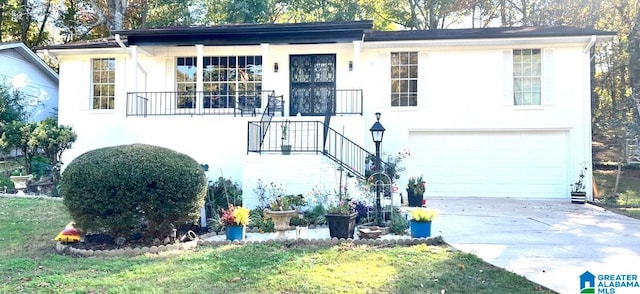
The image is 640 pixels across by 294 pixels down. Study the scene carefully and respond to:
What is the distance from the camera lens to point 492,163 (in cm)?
1241

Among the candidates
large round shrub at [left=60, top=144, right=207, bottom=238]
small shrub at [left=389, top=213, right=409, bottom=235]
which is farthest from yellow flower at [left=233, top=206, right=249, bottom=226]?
small shrub at [left=389, top=213, right=409, bottom=235]

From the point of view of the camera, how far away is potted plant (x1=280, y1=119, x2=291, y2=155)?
9.37 m

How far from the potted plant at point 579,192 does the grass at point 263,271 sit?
24.3 feet

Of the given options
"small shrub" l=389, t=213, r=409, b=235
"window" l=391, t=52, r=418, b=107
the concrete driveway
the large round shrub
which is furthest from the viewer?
"window" l=391, t=52, r=418, b=107

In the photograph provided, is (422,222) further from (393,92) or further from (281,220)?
(393,92)

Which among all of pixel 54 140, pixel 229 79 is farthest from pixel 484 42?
pixel 54 140

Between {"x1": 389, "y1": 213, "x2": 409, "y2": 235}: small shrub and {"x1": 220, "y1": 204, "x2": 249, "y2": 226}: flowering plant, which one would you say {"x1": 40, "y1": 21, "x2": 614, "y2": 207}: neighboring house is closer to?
{"x1": 389, "y1": 213, "x2": 409, "y2": 235}: small shrub

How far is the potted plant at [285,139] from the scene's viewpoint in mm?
9367

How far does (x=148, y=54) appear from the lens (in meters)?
12.8

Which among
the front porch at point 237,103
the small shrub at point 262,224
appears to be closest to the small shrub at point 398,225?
the small shrub at point 262,224

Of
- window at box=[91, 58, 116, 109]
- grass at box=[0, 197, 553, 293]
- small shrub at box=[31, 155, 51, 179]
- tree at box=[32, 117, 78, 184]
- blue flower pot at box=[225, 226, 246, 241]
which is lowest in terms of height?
grass at box=[0, 197, 553, 293]

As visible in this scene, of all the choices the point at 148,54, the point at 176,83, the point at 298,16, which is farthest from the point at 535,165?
the point at 298,16

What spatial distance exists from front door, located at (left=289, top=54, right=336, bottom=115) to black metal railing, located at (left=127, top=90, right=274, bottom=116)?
0.89 metres

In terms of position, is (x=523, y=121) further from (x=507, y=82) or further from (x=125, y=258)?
(x=125, y=258)
